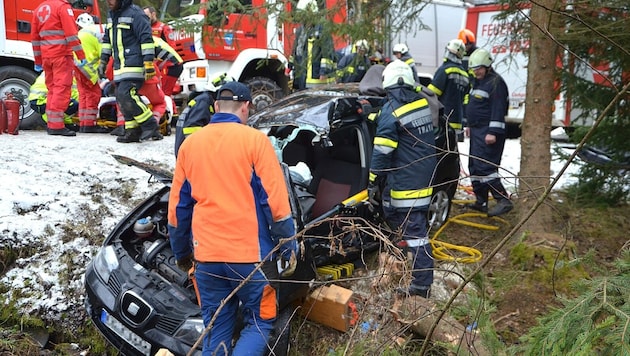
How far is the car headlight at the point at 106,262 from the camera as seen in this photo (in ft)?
11.3

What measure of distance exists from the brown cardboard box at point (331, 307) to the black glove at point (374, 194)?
99 centimetres

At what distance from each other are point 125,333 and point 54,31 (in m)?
5.06

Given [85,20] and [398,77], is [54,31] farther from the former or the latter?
[398,77]

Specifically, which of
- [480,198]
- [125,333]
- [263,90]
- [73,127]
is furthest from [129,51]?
[480,198]

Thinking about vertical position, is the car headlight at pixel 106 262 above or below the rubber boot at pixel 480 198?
above

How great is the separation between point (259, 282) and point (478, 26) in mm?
11292

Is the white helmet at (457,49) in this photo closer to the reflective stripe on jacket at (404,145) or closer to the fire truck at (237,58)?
the fire truck at (237,58)

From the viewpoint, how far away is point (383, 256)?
7.64 feet

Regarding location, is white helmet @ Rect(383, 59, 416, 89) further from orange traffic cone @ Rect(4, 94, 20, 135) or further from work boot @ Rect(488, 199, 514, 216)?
orange traffic cone @ Rect(4, 94, 20, 135)

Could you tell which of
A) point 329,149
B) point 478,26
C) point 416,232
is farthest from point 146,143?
point 478,26

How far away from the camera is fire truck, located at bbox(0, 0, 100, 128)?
7.77 metres

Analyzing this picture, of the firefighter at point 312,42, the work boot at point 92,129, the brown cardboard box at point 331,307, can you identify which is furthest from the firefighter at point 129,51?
the brown cardboard box at point 331,307

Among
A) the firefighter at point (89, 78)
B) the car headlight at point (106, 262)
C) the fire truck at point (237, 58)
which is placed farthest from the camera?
the fire truck at point (237, 58)

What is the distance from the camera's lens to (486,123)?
6.20m
